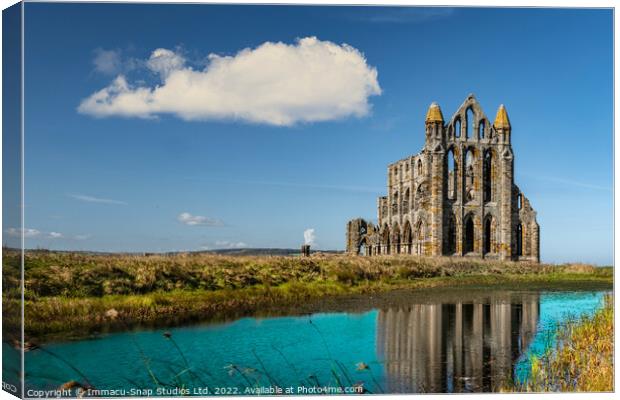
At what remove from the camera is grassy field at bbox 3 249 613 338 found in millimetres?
15125

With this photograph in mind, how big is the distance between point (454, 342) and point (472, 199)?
93.7 ft

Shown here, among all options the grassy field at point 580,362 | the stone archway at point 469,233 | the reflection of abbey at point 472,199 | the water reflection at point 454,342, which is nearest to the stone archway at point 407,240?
the reflection of abbey at point 472,199

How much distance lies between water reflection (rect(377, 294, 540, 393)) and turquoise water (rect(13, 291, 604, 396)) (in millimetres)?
25

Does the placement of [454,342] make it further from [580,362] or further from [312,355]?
[312,355]

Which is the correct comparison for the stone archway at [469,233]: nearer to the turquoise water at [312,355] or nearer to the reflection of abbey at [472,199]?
the reflection of abbey at [472,199]

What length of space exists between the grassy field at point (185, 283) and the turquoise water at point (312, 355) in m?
1.03

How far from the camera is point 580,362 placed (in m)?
14.1

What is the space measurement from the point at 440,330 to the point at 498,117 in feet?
96.8

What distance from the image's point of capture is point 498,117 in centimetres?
4416

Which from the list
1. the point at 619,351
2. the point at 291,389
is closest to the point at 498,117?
the point at 619,351

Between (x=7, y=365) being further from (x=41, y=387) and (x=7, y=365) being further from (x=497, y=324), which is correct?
(x=497, y=324)

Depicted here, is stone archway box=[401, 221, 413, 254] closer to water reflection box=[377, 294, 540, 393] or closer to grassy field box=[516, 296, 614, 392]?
water reflection box=[377, 294, 540, 393]

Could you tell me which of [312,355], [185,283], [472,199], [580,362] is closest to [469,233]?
[472,199]

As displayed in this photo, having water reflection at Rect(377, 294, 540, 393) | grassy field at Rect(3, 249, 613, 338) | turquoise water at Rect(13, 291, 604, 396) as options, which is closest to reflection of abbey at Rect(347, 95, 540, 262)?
grassy field at Rect(3, 249, 613, 338)
